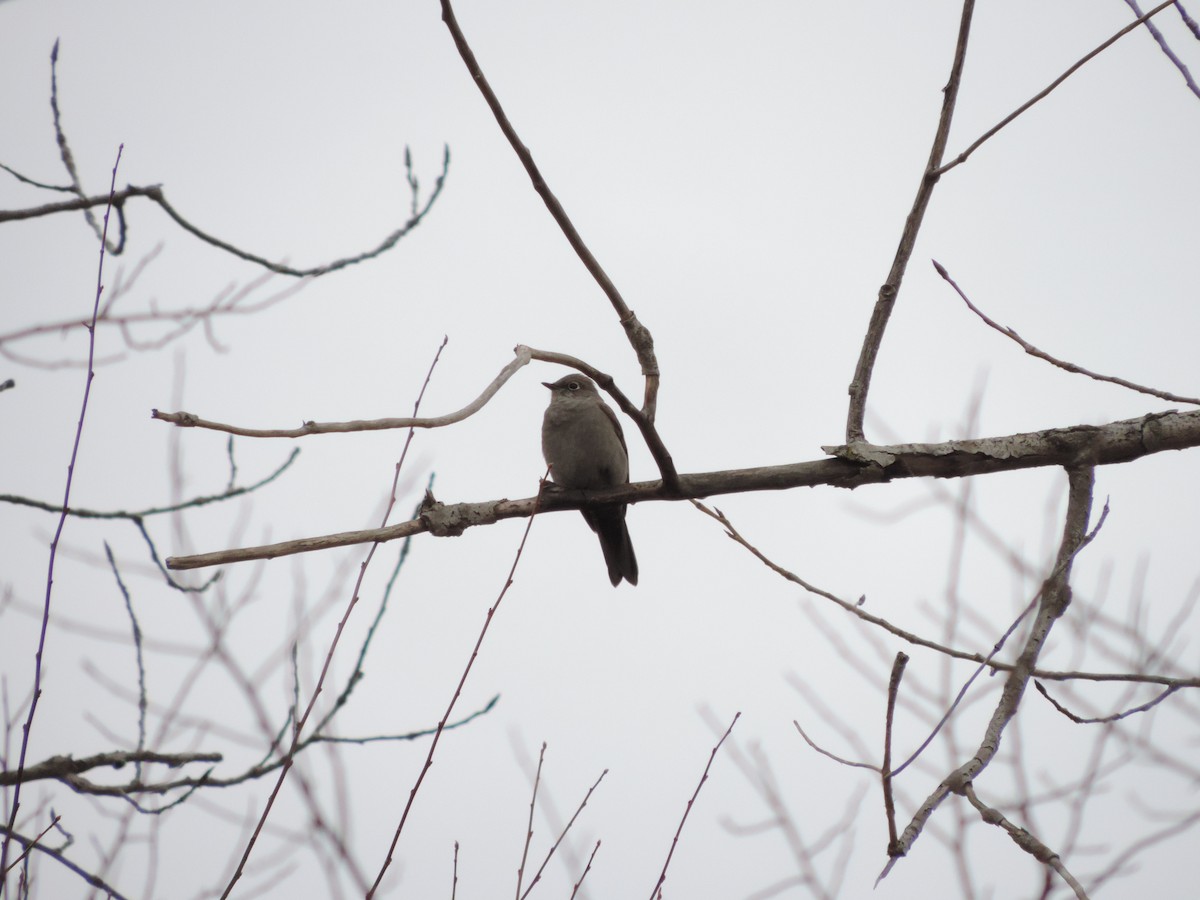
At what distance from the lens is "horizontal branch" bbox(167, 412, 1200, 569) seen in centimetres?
265

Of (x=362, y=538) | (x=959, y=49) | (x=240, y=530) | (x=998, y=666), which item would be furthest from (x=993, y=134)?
(x=240, y=530)

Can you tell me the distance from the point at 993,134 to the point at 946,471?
36.1 inches

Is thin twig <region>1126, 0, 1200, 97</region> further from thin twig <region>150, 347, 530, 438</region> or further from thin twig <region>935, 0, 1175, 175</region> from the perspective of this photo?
thin twig <region>150, 347, 530, 438</region>

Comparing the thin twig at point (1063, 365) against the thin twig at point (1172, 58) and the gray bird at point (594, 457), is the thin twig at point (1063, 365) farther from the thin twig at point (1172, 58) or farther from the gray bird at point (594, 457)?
the gray bird at point (594, 457)

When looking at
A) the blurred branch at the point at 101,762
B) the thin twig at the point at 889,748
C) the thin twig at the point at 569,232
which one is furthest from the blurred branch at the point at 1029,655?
the blurred branch at the point at 101,762

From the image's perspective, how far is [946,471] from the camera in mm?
2914

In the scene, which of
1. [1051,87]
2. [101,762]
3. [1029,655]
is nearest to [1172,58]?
[1051,87]

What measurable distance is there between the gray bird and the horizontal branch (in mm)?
2646

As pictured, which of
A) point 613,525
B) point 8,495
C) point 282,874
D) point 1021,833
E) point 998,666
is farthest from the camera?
point 613,525

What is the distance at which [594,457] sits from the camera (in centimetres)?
590

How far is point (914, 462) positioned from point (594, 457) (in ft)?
10.3

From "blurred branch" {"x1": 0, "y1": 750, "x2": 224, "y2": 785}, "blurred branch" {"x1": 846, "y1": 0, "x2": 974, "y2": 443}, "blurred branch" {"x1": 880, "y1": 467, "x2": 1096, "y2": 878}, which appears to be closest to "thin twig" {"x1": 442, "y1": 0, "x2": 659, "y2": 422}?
"blurred branch" {"x1": 846, "y1": 0, "x2": 974, "y2": 443}

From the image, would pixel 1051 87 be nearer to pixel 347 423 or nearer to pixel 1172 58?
pixel 1172 58

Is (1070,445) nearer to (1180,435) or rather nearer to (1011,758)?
(1180,435)
